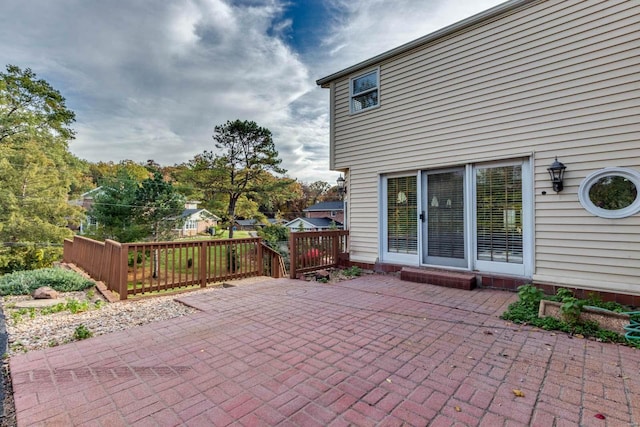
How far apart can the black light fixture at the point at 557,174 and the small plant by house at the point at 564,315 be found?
5.25 ft

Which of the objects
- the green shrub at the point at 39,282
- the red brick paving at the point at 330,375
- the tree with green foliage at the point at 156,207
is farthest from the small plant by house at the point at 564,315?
the tree with green foliage at the point at 156,207

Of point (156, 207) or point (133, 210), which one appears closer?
point (133, 210)

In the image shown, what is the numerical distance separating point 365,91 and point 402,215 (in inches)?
119

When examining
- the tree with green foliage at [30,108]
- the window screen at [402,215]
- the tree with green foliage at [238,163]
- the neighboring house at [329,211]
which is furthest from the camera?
the neighboring house at [329,211]

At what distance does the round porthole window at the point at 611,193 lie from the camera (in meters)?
3.87

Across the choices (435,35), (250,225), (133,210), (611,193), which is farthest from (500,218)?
(250,225)

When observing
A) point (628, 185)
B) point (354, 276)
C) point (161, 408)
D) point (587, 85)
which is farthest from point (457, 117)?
point (161, 408)

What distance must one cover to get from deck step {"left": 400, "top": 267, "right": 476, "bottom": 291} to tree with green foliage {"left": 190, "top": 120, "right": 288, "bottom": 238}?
575 inches

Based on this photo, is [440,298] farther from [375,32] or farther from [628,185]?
[375,32]

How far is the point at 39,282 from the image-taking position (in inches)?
217

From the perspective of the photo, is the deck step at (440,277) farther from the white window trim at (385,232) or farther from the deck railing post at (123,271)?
the deck railing post at (123,271)

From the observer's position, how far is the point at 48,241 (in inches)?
487

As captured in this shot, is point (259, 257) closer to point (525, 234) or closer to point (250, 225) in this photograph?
point (525, 234)

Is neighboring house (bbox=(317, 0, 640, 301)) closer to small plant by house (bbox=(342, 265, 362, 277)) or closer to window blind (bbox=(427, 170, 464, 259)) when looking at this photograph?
window blind (bbox=(427, 170, 464, 259))
